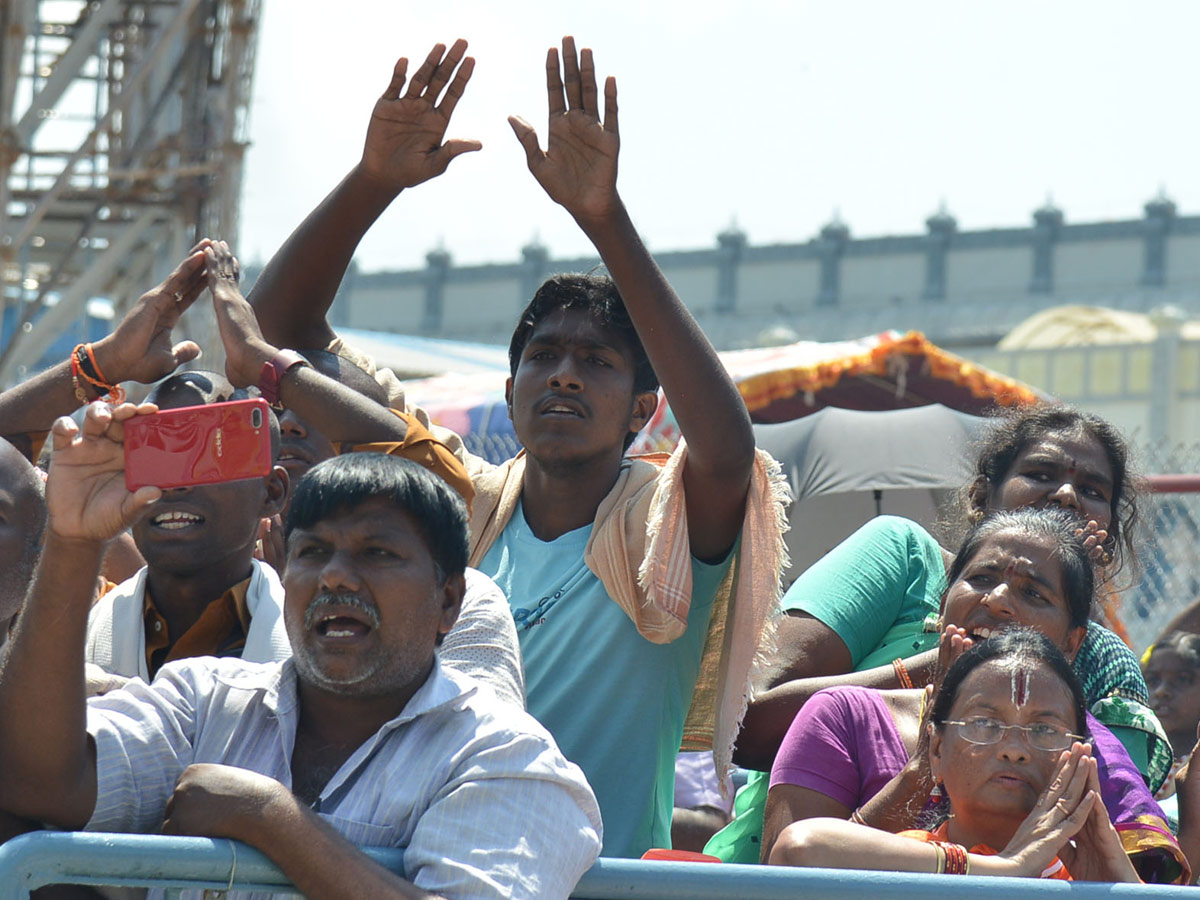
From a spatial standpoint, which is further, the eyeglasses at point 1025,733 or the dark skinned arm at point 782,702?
the dark skinned arm at point 782,702

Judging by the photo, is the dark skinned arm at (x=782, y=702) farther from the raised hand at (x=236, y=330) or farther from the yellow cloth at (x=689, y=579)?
the raised hand at (x=236, y=330)

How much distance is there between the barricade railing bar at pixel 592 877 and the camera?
2259mm

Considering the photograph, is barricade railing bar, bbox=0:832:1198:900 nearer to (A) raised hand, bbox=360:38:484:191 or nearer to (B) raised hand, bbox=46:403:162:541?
(B) raised hand, bbox=46:403:162:541

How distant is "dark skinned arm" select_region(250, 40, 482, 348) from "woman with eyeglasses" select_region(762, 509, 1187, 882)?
4.71 feet

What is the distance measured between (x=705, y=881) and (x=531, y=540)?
4.19 feet

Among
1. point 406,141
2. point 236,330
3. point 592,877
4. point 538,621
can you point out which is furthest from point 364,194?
point 592,877

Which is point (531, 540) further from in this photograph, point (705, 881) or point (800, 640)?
point (705, 881)

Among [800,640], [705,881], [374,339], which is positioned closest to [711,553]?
[800,640]

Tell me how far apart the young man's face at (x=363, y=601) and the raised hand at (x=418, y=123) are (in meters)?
1.25

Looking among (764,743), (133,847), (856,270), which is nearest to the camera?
(133,847)

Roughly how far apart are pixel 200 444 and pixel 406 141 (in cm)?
141

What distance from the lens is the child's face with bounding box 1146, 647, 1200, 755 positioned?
574 centimetres

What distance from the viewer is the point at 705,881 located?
2.44 meters

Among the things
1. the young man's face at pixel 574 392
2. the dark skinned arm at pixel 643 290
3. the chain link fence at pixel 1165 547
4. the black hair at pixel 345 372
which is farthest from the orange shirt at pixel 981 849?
the chain link fence at pixel 1165 547
